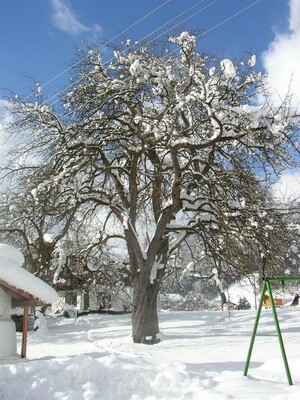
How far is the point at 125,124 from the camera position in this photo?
14.3 meters

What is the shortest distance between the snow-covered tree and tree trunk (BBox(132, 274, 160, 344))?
34 mm

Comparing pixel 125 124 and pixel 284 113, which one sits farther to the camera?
pixel 125 124

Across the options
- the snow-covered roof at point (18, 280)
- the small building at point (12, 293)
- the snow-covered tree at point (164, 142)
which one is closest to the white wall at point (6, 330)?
the small building at point (12, 293)

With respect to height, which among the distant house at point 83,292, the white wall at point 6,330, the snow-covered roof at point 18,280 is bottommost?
the white wall at point 6,330

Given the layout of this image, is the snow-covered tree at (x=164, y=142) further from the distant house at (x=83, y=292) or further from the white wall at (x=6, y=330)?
the distant house at (x=83, y=292)

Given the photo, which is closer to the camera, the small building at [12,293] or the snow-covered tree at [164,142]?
the small building at [12,293]

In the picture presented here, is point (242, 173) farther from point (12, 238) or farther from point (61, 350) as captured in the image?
point (12, 238)

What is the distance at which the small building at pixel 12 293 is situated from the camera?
27.4ft

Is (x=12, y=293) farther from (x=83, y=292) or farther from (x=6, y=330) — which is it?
(x=83, y=292)

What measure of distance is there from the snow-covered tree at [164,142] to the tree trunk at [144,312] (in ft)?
0.11

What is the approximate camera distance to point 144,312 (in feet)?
47.9

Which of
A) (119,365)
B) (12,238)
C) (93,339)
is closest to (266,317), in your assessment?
(93,339)

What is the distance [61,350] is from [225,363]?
6.69 meters

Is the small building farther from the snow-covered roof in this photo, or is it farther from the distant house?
the distant house
